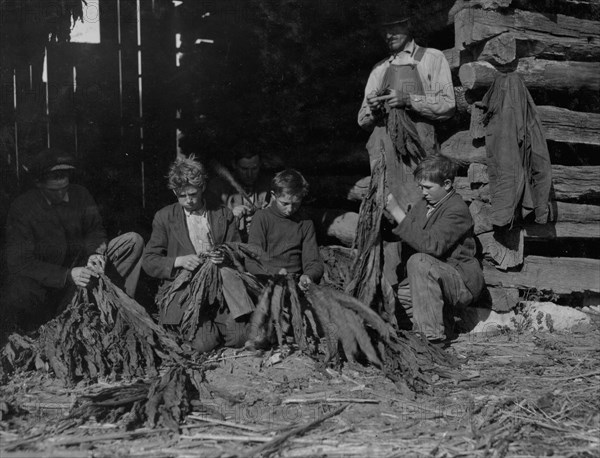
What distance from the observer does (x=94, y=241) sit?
7371 mm

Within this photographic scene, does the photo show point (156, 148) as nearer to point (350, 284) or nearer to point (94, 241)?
point (94, 241)

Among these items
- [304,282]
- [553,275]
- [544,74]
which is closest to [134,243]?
[304,282]

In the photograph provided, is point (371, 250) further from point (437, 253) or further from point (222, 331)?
point (222, 331)

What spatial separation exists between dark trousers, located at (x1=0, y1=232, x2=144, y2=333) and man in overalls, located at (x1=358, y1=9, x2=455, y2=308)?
215cm

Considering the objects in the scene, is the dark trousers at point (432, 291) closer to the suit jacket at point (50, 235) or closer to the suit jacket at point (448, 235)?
the suit jacket at point (448, 235)

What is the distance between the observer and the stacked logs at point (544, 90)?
7.20 metres

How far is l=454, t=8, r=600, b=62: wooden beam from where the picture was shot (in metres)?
7.15

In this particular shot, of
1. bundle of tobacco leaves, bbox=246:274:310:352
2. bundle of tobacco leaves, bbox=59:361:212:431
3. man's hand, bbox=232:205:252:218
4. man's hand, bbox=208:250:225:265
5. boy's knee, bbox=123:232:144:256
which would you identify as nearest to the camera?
bundle of tobacco leaves, bbox=59:361:212:431

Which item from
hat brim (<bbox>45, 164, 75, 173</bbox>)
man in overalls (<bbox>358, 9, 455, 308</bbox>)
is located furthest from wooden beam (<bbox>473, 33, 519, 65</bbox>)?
hat brim (<bbox>45, 164, 75, 173</bbox>)

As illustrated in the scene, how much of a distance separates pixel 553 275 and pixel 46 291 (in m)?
4.32

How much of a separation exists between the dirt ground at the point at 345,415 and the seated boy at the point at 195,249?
22cm

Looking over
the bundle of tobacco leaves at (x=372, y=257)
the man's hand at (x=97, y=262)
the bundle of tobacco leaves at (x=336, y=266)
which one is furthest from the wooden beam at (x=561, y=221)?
the man's hand at (x=97, y=262)

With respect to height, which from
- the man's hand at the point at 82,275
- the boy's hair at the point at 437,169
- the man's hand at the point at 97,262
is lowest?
the man's hand at the point at 82,275

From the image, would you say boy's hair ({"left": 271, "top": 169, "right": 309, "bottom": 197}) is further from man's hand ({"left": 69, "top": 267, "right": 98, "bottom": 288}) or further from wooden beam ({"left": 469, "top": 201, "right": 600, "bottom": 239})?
man's hand ({"left": 69, "top": 267, "right": 98, "bottom": 288})
